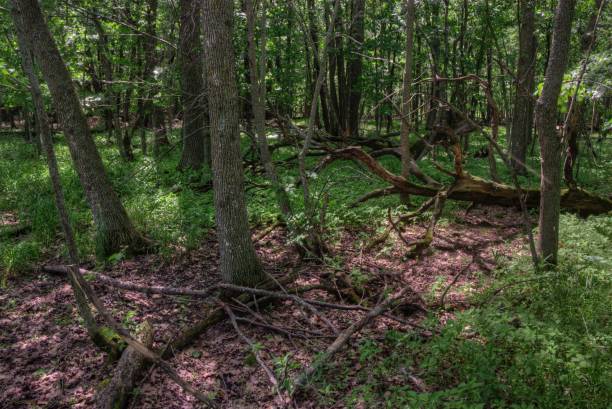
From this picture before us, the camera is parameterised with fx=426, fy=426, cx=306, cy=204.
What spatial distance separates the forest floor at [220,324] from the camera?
3891mm

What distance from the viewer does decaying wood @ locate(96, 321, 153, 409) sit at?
3598 millimetres

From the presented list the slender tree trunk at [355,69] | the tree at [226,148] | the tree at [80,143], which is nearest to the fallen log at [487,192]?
the tree at [226,148]

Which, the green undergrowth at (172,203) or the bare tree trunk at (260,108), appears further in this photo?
the green undergrowth at (172,203)

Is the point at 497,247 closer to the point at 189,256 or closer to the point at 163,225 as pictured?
the point at 189,256

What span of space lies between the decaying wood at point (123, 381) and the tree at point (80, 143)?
9.15 ft

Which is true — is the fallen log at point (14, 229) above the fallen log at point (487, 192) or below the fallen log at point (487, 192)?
below

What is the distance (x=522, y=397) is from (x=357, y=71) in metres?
12.5

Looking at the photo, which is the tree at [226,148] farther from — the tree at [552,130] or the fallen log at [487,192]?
the tree at [552,130]

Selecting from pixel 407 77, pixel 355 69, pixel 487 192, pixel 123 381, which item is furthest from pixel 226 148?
pixel 355 69

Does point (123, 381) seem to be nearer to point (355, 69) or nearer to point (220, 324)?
point (220, 324)

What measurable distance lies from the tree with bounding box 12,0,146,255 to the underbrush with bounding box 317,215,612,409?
428cm

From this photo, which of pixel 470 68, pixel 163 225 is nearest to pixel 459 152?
pixel 163 225

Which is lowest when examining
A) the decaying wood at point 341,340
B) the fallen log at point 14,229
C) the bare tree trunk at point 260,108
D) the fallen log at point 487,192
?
the decaying wood at point 341,340

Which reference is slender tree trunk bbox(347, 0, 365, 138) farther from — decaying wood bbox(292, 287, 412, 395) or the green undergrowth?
decaying wood bbox(292, 287, 412, 395)
